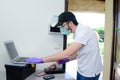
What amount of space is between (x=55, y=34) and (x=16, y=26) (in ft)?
1.64

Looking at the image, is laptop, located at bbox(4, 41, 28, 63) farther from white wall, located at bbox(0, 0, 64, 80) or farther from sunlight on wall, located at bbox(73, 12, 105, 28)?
sunlight on wall, located at bbox(73, 12, 105, 28)

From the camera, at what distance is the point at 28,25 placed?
8.25 feet

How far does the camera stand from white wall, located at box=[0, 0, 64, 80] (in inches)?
97.7

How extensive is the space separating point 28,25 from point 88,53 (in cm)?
91

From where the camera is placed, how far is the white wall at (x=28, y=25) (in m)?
2.48

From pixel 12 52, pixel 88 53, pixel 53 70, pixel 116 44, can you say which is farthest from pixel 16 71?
pixel 116 44

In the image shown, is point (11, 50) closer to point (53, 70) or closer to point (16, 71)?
point (16, 71)

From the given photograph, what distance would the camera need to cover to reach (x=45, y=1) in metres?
2.53

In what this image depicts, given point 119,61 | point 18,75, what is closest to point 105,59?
point 119,61

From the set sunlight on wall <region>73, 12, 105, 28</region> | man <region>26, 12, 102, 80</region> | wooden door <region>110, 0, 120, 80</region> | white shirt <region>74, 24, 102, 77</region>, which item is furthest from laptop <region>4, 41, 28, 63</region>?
sunlight on wall <region>73, 12, 105, 28</region>

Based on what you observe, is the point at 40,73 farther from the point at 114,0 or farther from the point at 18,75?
the point at 114,0

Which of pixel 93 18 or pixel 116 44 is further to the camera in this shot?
pixel 93 18

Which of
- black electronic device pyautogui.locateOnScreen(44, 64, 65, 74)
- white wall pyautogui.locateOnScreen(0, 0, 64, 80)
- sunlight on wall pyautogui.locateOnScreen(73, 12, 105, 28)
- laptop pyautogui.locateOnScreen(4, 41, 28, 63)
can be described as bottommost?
black electronic device pyautogui.locateOnScreen(44, 64, 65, 74)

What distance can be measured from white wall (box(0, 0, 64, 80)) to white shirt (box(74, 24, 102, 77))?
616mm
